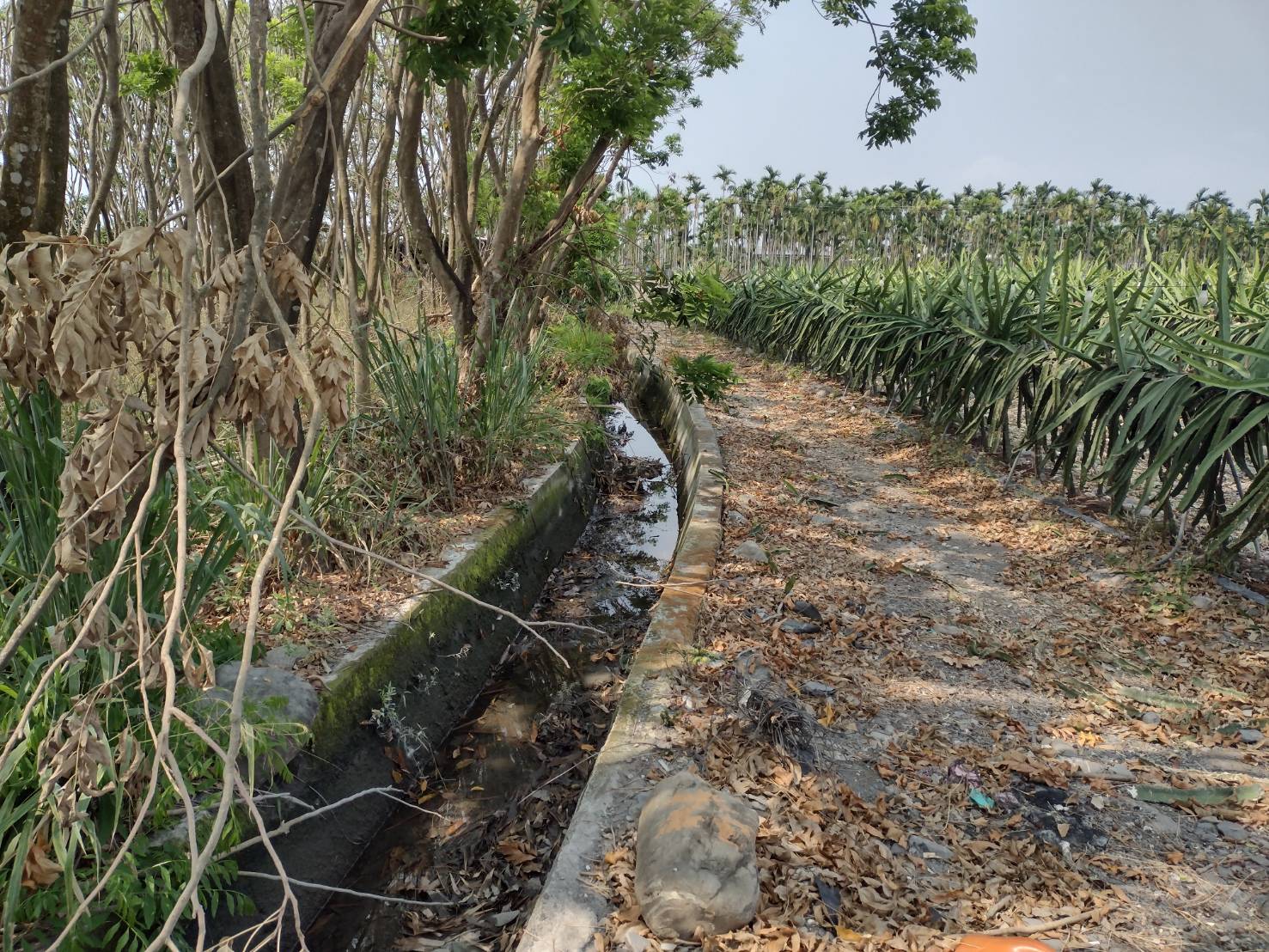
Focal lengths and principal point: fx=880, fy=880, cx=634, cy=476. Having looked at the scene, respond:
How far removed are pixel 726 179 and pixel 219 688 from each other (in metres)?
56.9

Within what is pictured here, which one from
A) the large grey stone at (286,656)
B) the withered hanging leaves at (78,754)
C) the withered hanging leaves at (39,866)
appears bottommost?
the large grey stone at (286,656)

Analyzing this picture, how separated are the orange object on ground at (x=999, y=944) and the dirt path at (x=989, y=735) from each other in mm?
53

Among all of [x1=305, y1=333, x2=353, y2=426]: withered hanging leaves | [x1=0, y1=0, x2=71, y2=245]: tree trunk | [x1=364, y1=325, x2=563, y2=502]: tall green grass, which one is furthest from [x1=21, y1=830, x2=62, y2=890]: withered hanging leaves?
[x1=364, y1=325, x2=563, y2=502]: tall green grass

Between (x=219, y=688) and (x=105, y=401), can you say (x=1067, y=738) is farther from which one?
(x=105, y=401)

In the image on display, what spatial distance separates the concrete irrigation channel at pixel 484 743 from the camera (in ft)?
8.79

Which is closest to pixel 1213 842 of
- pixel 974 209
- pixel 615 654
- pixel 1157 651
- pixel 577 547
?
pixel 1157 651

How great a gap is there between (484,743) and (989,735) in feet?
6.56

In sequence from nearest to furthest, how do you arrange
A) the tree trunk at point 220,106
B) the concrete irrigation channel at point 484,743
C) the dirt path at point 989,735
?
the dirt path at point 989,735, the concrete irrigation channel at point 484,743, the tree trunk at point 220,106

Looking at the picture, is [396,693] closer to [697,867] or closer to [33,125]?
[697,867]

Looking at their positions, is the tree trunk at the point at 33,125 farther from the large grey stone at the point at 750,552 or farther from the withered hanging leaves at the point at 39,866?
the large grey stone at the point at 750,552

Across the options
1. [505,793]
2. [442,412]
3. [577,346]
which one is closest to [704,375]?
[577,346]

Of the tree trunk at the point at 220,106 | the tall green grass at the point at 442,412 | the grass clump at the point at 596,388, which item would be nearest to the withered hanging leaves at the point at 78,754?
the tree trunk at the point at 220,106

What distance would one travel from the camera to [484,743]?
372 centimetres

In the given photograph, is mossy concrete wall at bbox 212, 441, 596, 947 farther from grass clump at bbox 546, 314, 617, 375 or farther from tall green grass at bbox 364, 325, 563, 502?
grass clump at bbox 546, 314, 617, 375
